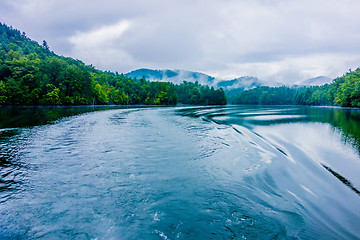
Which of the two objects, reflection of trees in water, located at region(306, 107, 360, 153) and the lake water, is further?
reflection of trees in water, located at region(306, 107, 360, 153)

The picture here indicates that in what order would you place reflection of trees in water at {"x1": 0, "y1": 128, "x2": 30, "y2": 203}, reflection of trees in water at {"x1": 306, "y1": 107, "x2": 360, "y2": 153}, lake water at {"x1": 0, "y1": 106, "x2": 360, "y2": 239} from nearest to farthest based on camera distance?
lake water at {"x1": 0, "y1": 106, "x2": 360, "y2": 239}
reflection of trees in water at {"x1": 0, "y1": 128, "x2": 30, "y2": 203}
reflection of trees in water at {"x1": 306, "y1": 107, "x2": 360, "y2": 153}

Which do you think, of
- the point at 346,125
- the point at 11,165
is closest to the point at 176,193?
the point at 11,165

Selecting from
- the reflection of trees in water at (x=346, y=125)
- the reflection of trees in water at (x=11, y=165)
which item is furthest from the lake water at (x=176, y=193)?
the reflection of trees in water at (x=346, y=125)

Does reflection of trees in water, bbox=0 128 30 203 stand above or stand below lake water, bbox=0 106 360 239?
above

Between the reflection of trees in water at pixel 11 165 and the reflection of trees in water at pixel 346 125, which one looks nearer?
the reflection of trees in water at pixel 11 165

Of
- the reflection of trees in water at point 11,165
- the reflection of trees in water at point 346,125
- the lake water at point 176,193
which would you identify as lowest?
the lake water at point 176,193

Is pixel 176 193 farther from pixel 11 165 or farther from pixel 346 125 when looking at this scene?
pixel 346 125

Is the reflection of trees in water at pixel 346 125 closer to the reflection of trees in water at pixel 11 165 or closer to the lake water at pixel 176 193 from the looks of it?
the lake water at pixel 176 193

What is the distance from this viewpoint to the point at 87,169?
31.9 ft

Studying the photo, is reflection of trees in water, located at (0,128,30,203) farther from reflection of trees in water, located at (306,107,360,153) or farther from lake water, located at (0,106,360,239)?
reflection of trees in water, located at (306,107,360,153)

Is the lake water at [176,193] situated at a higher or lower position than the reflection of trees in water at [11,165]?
lower

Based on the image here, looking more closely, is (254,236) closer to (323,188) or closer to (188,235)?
(188,235)

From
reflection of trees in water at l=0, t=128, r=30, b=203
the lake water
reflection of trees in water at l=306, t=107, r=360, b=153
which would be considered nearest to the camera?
the lake water

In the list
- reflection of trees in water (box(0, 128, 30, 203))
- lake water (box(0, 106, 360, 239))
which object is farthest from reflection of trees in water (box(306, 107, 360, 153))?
reflection of trees in water (box(0, 128, 30, 203))
